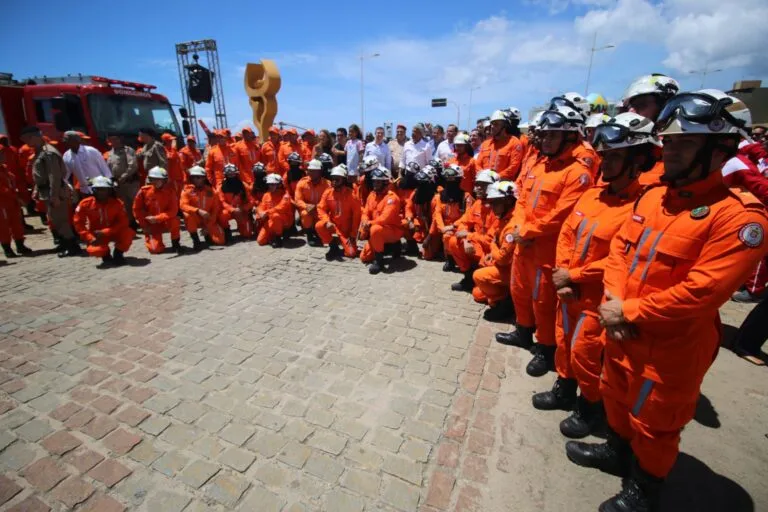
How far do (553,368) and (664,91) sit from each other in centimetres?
266

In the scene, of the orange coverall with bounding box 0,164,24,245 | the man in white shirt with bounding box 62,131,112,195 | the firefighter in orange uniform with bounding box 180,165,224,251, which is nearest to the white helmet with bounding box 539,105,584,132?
the firefighter in orange uniform with bounding box 180,165,224,251

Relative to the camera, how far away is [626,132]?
91.9 inches

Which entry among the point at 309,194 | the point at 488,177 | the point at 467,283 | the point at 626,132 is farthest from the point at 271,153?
the point at 626,132

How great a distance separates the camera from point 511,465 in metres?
2.41

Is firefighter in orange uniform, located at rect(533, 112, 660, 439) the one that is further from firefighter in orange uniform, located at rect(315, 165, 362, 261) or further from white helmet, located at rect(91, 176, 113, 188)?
white helmet, located at rect(91, 176, 113, 188)

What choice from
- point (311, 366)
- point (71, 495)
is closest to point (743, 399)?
point (311, 366)

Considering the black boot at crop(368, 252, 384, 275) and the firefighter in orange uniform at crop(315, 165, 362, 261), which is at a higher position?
the firefighter in orange uniform at crop(315, 165, 362, 261)

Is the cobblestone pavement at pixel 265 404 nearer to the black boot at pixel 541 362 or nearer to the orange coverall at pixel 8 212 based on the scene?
the black boot at pixel 541 362

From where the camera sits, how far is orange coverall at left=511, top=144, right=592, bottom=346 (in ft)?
10.0

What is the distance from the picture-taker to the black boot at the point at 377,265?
6086mm

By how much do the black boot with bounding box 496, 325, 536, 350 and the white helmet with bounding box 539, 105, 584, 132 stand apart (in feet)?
6.29

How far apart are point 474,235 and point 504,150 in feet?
5.03

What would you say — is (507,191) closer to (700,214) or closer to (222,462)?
(700,214)

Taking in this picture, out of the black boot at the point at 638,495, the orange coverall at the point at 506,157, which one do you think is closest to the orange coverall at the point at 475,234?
the orange coverall at the point at 506,157
